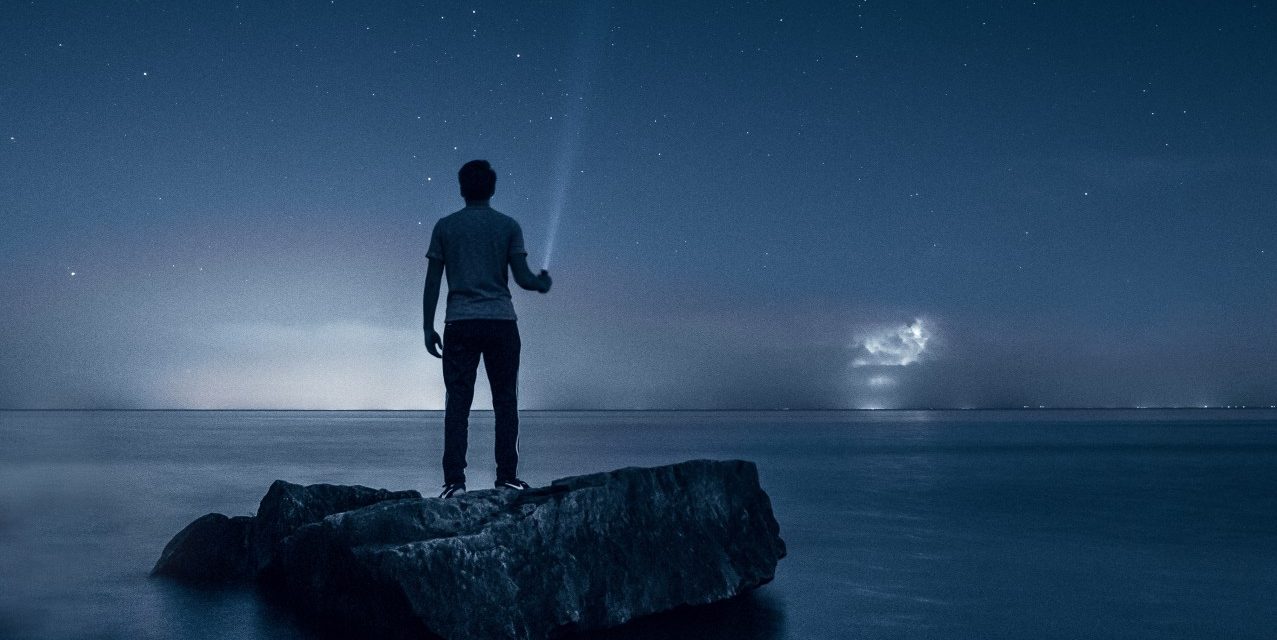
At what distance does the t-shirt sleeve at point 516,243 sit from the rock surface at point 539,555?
1.38 meters

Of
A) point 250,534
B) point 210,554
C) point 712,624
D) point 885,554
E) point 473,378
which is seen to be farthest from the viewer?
point 885,554

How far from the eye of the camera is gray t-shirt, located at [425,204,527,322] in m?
5.26

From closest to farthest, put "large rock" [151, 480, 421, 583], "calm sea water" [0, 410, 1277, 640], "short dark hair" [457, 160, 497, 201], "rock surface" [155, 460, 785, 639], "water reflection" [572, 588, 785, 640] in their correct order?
1. "rock surface" [155, 460, 785, 639]
2. "water reflection" [572, 588, 785, 640]
3. "calm sea water" [0, 410, 1277, 640]
4. "short dark hair" [457, 160, 497, 201]
5. "large rock" [151, 480, 421, 583]

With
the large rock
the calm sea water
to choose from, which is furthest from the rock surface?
the large rock

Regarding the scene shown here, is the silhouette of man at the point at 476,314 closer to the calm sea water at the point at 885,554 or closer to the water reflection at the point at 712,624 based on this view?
the water reflection at the point at 712,624

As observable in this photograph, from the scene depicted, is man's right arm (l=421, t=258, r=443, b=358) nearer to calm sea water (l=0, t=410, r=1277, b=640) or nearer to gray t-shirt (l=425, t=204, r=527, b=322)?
gray t-shirt (l=425, t=204, r=527, b=322)

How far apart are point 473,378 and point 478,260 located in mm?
719

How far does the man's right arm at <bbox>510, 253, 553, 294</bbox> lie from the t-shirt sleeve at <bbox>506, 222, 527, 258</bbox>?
2 centimetres

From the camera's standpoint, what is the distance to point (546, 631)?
4.35m

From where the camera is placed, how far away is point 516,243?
5.31 metres

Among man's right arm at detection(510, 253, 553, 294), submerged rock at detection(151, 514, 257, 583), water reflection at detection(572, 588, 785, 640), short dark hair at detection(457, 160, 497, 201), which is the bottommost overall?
water reflection at detection(572, 588, 785, 640)

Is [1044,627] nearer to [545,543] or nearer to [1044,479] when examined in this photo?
[545,543]

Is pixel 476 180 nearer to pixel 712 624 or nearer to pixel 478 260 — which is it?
pixel 478 260

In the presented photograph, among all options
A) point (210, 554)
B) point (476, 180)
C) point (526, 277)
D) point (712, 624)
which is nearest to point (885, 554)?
point (712, 624)
